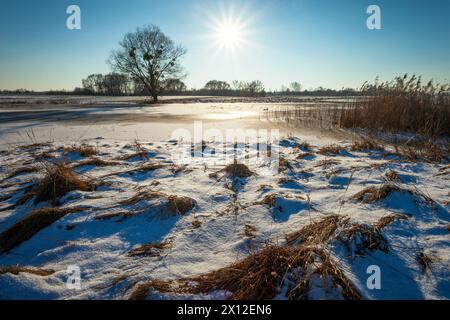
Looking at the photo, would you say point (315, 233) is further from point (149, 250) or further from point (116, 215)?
point (116, 215)

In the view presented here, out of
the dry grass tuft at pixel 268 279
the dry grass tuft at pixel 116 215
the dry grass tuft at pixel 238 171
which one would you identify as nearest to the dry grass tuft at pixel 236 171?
the dry grass tuft at pixel 238 171

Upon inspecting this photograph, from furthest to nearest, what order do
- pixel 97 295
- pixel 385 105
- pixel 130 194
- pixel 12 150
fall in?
pixel 385 105
pixel 12 150
pixel 130 194
pixel 97 295

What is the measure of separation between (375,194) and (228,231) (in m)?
1.40

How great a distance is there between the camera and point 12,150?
4.36 m

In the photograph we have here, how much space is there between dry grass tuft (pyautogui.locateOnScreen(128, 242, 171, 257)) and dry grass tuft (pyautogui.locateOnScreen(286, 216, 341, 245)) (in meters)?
0.87

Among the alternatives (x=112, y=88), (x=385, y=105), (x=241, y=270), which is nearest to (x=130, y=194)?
(x=241, y=270)

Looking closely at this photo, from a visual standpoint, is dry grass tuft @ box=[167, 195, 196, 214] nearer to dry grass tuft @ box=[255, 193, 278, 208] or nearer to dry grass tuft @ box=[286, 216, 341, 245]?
dry grass tuft @ box=[255, 193, 278, 208]

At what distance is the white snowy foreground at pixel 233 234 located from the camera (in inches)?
49.2

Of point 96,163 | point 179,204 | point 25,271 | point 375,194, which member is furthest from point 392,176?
point 96,163

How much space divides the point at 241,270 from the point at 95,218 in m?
1.38

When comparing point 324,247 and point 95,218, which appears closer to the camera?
point 324,247

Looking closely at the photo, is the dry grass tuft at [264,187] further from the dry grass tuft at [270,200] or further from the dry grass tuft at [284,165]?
the dry grass tuft at [284,165]

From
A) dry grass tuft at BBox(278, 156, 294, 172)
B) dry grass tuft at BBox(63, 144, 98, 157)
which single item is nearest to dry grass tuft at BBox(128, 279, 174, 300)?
dry grass tuft at BBox(278, 156, 294, 172)

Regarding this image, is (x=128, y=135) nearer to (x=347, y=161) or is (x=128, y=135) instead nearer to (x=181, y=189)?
(x=181, y=189)
